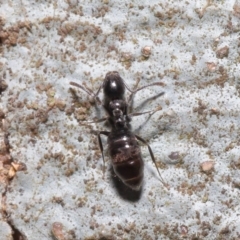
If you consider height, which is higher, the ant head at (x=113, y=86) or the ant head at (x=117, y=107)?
the ant head at (x=113, y=86)

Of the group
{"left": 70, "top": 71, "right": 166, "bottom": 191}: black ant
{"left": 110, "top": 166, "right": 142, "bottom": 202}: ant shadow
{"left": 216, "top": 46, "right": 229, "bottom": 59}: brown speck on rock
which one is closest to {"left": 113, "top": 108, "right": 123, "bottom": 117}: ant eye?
{"left": 70, "top": 71, "right": 166, "bottom": 191}: black ant

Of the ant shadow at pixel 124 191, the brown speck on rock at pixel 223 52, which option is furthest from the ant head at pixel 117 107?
the brown speck on rock at pixel 223 52

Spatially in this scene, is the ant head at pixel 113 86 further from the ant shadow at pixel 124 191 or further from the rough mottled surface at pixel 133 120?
the ant shadow at pixel 124 191

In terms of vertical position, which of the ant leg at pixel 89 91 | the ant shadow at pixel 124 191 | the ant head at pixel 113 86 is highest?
the ant head at pixel 113 86

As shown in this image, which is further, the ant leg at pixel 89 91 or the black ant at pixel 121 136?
the ant leg at pixel 89 91

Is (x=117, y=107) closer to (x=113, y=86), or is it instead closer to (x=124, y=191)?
(x=113, y=86)

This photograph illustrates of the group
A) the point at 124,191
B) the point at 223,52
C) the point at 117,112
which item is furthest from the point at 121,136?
the point at 223,52
